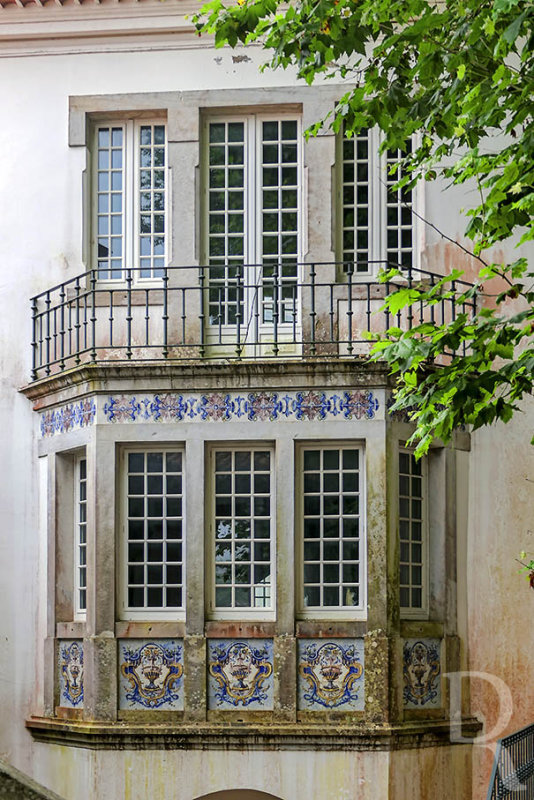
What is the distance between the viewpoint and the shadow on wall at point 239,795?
15.2m

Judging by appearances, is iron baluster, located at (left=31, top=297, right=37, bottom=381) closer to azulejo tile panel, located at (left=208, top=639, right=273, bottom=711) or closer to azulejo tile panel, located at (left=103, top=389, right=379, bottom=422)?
azulejo tile panel, located at (left=103, top=389, right=379, bottom=422)

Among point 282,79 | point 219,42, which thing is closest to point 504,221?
point 219,42

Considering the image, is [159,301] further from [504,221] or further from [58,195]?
[504,221]

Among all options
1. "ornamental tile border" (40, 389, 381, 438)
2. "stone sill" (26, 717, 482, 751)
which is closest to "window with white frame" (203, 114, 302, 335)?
"ornamental tile border" (40, 389, 381, 438)

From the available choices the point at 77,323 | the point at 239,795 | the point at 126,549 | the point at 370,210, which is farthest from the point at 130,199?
the point at 239,795

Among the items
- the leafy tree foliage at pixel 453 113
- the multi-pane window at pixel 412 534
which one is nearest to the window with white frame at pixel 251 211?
the multi-pane window at pixel 412 534

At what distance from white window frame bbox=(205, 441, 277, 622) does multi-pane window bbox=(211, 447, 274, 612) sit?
16mm

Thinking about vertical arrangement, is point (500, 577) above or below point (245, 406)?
below

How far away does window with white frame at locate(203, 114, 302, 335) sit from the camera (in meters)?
16.4

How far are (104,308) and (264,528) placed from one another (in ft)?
10.1

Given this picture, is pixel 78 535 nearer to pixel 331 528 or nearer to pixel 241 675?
pixel 241 675

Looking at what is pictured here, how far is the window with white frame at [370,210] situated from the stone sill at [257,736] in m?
4.95

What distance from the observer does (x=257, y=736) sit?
1498 centimetres

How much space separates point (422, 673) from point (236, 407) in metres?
3.39
